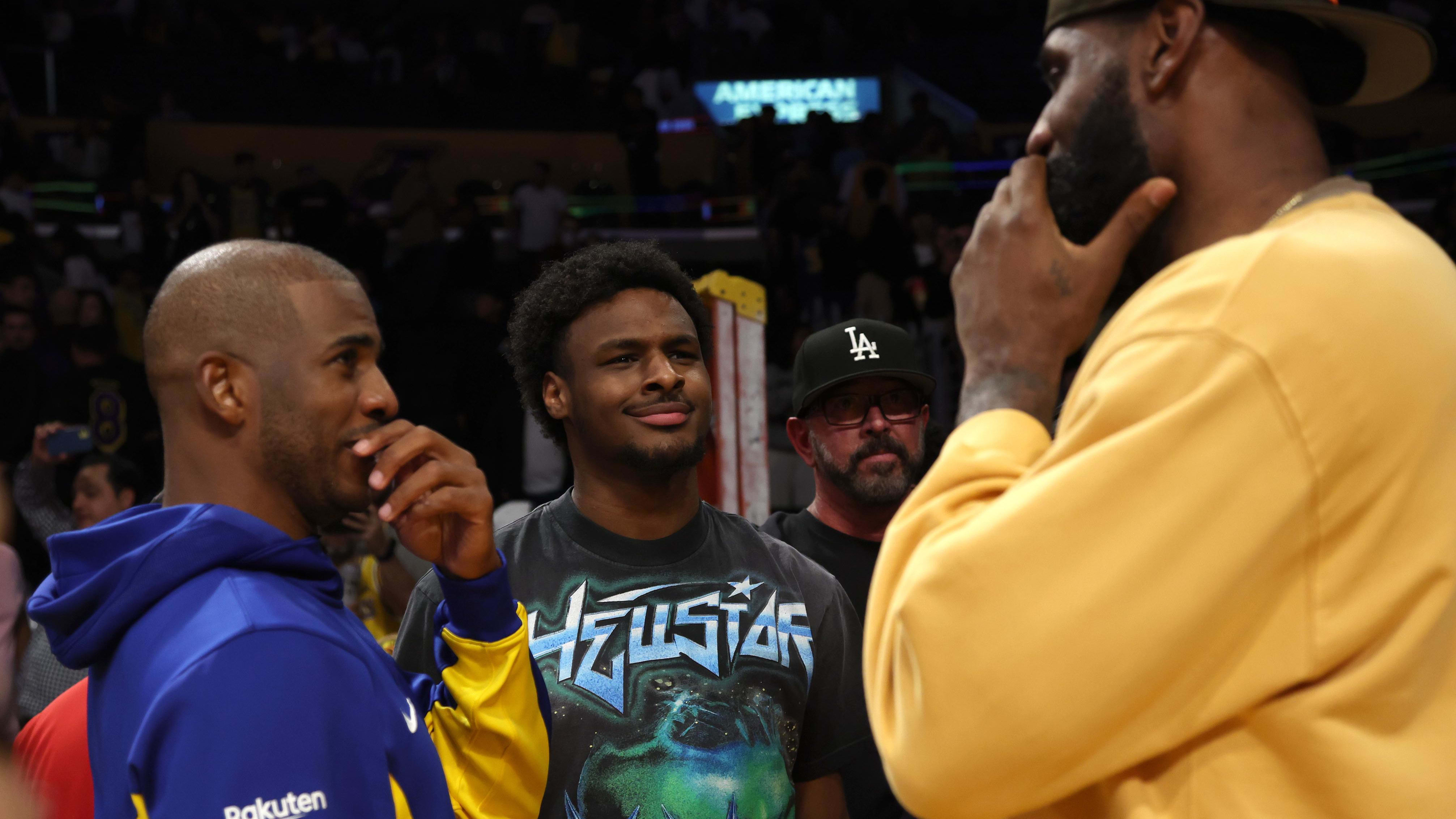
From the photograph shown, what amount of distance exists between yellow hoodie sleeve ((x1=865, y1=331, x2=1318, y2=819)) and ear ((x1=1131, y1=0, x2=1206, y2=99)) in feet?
1.24

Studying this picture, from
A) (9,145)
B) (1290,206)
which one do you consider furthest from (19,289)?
(1290,206)

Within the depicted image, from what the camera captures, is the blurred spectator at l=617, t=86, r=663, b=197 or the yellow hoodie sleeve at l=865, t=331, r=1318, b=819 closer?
the yellow hoodie sleeve at l=865, t=331, r=1318, b=819

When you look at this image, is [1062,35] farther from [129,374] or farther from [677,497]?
[129,374]

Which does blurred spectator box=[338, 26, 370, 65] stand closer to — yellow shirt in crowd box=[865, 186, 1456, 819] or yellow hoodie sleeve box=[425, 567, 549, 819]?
yellow hoodie sleeve box=[425, 567, 549, 819]

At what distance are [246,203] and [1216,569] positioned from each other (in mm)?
10620

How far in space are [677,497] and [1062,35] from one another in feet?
4.72

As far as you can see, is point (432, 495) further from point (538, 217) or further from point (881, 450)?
point (538, 217)

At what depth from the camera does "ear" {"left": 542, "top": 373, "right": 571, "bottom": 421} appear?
2.79 metres

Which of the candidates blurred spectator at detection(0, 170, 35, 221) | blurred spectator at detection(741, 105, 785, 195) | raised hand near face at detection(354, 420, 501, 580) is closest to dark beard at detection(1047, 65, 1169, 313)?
raised hand near face at detection(354, 420, 501, 580)

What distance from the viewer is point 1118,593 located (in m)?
1.15

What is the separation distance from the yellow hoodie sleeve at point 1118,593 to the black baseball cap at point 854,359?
8.23 ft

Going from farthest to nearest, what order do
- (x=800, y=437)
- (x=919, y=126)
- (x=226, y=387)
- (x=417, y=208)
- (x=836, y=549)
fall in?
(x=919, y=126) < (x=417, y=208) < (x=800, y=437) < (x=836, y=549) < (x=226, y=387)

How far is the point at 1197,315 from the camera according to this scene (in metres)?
1.19

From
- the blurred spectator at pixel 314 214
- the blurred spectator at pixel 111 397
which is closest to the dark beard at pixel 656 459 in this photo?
the blurred spectator at pixel 111 397
